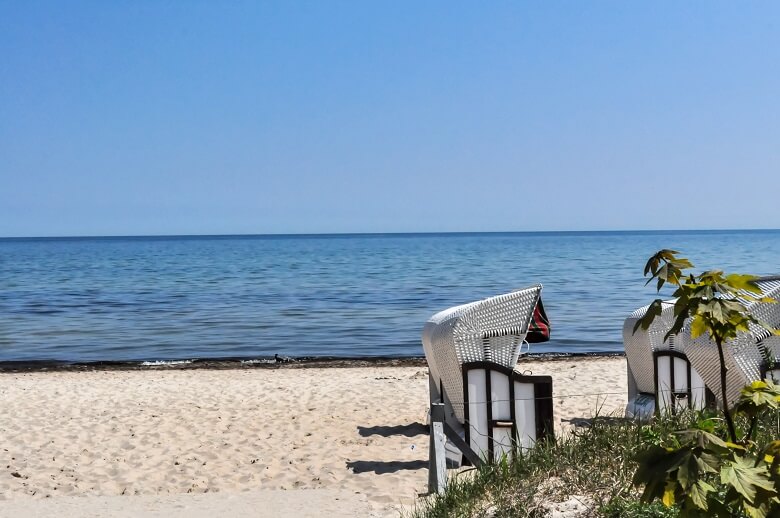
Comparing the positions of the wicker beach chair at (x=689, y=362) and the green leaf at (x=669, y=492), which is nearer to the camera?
the green leaf at (x=669, y=492)

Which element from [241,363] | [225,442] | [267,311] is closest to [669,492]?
[225,442]

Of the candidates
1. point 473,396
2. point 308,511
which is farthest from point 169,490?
point 473,396

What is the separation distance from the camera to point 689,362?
9.44 meters

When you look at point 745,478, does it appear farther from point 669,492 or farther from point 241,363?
point 241,363

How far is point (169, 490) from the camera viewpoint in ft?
27.5

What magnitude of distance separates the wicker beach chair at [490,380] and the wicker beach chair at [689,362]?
3.92ft

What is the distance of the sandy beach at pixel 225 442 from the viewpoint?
7.88 metres

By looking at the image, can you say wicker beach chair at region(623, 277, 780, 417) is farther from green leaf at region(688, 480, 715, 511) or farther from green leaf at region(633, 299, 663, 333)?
green leaf at region(688, 480, 715, 511)

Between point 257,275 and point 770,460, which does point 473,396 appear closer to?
point 770,460

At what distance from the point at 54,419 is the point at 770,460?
10.7m

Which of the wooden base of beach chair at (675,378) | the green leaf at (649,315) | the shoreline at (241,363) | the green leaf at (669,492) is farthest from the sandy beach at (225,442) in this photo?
the green leaf at (669,492)

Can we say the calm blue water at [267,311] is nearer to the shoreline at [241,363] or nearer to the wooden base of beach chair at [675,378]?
the shoreline at [241,363]

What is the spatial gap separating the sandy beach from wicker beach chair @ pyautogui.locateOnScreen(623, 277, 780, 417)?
1.64ft

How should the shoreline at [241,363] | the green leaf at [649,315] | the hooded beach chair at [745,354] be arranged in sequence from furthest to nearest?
the shoreline at [241,363]
the hooded beach chair at [745,354]
the green leaf at [649,315]
